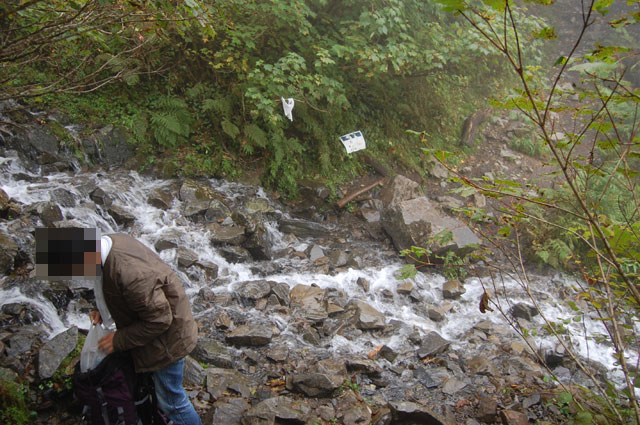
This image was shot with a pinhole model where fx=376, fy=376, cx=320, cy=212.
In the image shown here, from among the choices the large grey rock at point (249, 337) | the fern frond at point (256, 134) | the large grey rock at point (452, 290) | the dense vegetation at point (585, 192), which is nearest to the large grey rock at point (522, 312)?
the dense vegetation at point (585, 192)

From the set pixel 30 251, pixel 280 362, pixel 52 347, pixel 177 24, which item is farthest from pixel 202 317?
pixel 177 24

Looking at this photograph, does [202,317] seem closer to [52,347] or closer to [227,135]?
[52,347]

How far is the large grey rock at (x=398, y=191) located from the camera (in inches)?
330

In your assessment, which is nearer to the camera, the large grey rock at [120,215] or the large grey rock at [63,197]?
the large grey rock at [63,197]

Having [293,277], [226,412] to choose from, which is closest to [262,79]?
[293,277]

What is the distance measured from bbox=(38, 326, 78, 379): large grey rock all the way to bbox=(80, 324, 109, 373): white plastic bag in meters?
1.22

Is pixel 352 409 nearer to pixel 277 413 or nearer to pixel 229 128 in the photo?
pixel 277 413

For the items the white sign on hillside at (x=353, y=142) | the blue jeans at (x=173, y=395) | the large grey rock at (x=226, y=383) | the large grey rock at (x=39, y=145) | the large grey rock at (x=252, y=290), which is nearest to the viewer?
the blue jeans at (x=173, y=395)

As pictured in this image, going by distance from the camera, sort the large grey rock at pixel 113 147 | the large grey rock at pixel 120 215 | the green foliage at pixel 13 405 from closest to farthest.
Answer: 1. the green foliage at pixel 13 405
2. the large grey rock at pixel 120 215
3. the large grey rock at pixel 113 147

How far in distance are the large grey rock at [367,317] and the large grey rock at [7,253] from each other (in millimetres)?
4588

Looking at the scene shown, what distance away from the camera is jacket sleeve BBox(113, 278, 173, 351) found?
228cm

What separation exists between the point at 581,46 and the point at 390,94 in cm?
1193

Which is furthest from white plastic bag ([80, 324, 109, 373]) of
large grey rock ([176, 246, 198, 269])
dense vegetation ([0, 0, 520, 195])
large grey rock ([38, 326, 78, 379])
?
dense vegetation ([0, 0, 520, 195])

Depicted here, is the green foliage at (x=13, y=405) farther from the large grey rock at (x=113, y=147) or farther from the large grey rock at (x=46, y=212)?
the large grey rock at (x=113, y=147)
